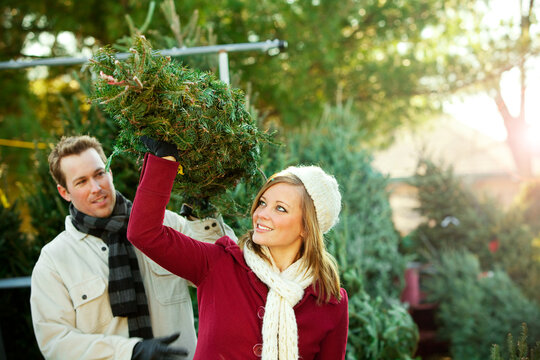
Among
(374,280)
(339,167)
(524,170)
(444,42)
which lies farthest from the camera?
(524,170)

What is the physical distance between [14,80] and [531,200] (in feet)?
32.9

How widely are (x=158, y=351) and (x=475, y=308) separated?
4.57 m

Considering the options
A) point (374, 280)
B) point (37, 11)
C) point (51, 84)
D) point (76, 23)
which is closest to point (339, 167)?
point (374, 280)

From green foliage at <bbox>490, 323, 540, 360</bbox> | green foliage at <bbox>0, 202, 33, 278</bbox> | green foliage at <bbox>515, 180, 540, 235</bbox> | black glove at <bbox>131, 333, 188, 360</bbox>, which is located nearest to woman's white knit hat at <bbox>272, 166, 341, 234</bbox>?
black glove at <bbox>131, 333, 188, 360</bbox>

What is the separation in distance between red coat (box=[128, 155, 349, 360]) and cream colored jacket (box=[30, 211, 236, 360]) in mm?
411

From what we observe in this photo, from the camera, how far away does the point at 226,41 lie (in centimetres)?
898

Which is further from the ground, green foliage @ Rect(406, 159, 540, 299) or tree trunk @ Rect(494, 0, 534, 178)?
tree trunk @ Rect(494, 0, 534, 178)

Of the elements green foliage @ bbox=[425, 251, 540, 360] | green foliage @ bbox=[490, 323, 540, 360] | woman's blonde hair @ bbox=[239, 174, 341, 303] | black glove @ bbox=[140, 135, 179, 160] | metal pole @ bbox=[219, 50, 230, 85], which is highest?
metal pole @ bbox=[219, 50, 230, 85]

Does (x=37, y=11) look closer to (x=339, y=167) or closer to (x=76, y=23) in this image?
(x=76, y=23)

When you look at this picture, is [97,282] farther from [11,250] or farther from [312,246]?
[11,250]

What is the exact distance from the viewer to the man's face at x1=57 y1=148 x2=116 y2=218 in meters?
2.67

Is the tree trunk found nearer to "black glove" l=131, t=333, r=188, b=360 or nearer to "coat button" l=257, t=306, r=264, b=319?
"coat button" l=257, t=306, r=264, b=319

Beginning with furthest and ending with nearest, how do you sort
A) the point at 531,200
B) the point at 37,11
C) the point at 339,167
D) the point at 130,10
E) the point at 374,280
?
the point at 37,11 → the point at 130,10 → the point at 531,200 → the point at 339,167 → the point at 374,280

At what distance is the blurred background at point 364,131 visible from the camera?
441 centimetres
